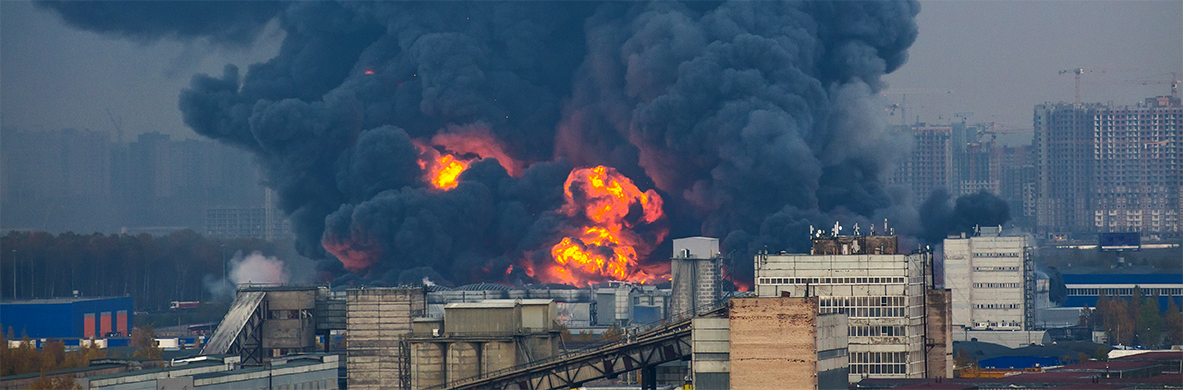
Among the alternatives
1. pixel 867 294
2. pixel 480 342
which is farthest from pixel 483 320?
pixel 867 294

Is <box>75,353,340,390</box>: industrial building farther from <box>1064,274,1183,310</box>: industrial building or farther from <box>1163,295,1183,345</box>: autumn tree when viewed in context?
<box>1064,274,1183,310</box>: industrial building

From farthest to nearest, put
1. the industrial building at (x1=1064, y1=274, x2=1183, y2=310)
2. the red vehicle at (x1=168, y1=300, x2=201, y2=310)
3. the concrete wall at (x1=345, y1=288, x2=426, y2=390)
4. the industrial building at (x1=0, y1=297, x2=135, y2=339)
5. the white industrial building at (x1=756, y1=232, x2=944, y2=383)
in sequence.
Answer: the industrial building at (x1=1064, y1=274, x2=1183, y2=310)
the red vehicle at (x1=168, y1=300, x2=201, y2=310)
the industrial building at (x1=0, y1=297, x2=135, y2=339)
the concrete wall at (x1=345, y1=288, x2=426, y2=390)
the white industrial building at (x1=756, y1=232, x2=944, y2=383)

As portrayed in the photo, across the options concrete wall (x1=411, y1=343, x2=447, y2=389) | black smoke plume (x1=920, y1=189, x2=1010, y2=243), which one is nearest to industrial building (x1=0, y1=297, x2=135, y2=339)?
black smoke plume (x1=920, y1=189, x2=1010, y2=243)

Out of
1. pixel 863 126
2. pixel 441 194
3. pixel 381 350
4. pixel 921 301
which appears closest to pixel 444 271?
pixel 441 194

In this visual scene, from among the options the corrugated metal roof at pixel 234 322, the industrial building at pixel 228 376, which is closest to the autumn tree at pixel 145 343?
the corrugated metal roof at pixel 234 322

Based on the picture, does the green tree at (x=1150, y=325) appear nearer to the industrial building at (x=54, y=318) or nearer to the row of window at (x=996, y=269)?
the row of window at (x=996, y=269)

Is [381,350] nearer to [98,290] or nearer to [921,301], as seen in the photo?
[921,301]

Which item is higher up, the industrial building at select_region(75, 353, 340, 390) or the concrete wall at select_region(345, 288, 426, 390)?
the concrete wall at select_region(345, 288, 426, 390)
